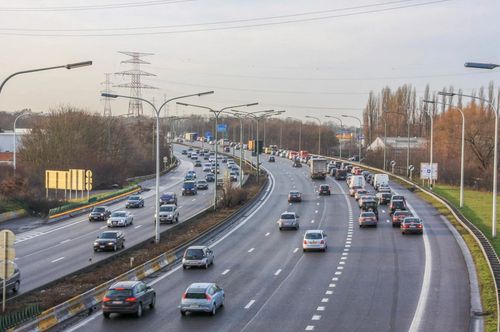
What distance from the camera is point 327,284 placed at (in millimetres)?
31859

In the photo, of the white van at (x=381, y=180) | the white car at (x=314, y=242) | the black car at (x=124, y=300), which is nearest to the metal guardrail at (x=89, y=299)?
the black car at (x=124, y=300)

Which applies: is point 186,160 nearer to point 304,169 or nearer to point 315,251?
point 304,169

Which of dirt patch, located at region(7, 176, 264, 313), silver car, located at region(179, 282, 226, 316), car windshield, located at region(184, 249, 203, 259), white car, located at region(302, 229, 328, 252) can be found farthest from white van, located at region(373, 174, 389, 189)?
silver car, located at region(179, 282, 226, 316)

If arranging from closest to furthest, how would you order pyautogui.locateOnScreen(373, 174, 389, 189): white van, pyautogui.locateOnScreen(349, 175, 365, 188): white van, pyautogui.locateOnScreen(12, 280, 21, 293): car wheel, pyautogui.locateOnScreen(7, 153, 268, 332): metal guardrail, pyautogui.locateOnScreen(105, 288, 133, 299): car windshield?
pyautogui.locateOnScreen(7, 153, 268, 332): metal guardrail, pyautogui.locateOnScreen(105, 288, 133, 299): car windshield, pyautogui.locateOnScreen(12, 280, 21, 293): car wheel, pyautogui.locateOnScreen(349, 175, 365, 188): white van, pyautogui.locateOnScreen(373, 174, 389, 189): white van

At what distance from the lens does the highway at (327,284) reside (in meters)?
24.4

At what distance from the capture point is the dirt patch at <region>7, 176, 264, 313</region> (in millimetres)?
26859

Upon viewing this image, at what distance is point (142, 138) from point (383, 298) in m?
122

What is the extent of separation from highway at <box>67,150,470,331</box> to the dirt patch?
2.02 m

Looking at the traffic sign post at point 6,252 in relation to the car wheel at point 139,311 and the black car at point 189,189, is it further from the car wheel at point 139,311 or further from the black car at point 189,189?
the black car at point 189,189

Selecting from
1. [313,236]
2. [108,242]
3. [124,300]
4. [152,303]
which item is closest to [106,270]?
[152,303]

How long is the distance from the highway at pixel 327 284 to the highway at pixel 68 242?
580 cm

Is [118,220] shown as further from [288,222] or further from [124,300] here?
[124,300]

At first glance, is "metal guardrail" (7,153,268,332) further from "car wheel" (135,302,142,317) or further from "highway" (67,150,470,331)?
"car wheel" (135,302,142,317)

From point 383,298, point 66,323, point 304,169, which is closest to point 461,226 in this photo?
point 383,298
